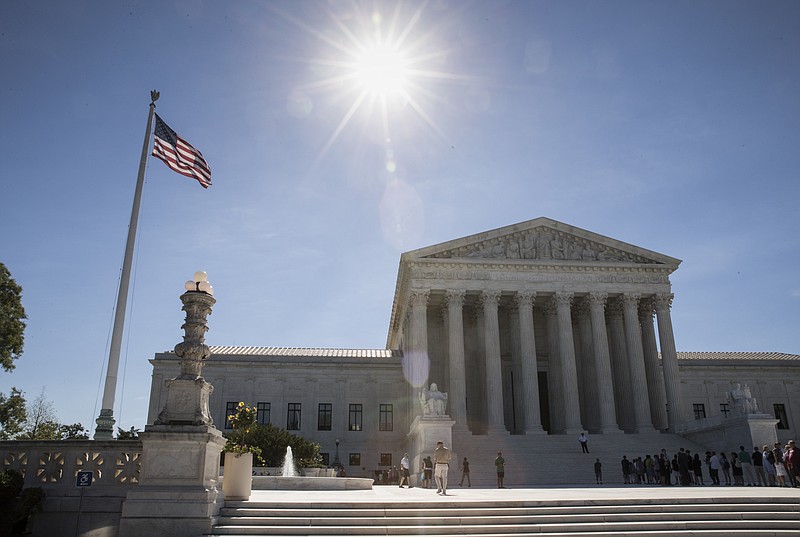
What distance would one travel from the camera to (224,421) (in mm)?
56531

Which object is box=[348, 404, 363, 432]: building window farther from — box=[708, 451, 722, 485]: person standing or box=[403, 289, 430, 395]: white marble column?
box=[708, 451, 722, 485]: person standing

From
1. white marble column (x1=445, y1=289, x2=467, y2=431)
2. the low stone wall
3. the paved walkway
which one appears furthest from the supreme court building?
the low stone wall

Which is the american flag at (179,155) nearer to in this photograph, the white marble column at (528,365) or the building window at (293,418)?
the white marble column at (528,365)

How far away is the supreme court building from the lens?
158 feet

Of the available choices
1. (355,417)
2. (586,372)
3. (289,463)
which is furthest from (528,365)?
(289,463)

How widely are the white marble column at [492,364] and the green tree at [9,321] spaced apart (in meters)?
30.0

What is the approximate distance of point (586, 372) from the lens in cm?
5212

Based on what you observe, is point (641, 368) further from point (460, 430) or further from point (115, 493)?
point (115, 493)

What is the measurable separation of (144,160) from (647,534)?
63.0 feet

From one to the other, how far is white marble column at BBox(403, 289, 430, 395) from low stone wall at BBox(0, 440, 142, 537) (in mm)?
33221

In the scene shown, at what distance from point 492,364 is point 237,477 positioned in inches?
1317

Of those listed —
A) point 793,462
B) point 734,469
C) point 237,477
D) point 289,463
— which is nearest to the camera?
point 237,477

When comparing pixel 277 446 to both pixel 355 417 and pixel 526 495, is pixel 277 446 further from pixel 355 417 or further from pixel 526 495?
pixel 355 417

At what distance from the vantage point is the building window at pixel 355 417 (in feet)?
187
